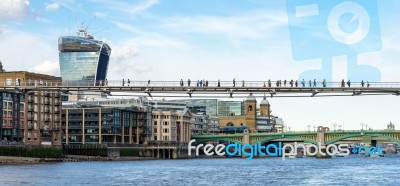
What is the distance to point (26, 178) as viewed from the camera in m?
92.0

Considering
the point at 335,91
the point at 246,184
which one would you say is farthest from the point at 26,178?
the point at 335,91

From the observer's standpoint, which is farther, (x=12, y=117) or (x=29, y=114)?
(x=29, y=114)

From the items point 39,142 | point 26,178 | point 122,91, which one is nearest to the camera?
point 122,91

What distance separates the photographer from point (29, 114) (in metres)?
175

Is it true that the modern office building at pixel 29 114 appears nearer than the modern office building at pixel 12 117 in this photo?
No

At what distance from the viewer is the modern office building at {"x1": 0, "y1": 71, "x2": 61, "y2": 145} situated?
168 meters

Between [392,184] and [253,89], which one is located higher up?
[253,89]

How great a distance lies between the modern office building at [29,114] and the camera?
551 feet

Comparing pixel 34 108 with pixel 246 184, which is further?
pixel 34 108

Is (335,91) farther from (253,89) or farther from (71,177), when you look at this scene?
(71,177)

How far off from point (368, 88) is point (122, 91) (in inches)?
1013

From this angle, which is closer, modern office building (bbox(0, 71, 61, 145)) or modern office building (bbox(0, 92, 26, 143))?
modern office building (bbox(0, 92, 26, 143))

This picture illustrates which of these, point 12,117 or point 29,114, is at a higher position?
point 29,114

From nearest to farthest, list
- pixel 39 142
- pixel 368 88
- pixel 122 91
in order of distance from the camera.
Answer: pixel 368 88 < pixel 122 91 < pixel 39 142
